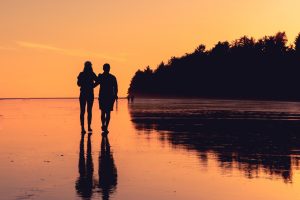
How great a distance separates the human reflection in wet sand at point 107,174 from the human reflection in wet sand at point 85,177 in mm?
156

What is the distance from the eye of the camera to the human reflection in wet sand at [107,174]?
28.2 ft

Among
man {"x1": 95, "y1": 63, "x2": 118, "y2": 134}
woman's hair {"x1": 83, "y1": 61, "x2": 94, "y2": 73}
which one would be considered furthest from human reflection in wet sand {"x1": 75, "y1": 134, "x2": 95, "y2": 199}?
woman's hair {"x1": 83, "y1": 61, "x2": 94, "y2": 73}

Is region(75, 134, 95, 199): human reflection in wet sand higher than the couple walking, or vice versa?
the couple walking

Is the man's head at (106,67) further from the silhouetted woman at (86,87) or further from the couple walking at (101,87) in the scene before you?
the silhouetted woman at (86,87)

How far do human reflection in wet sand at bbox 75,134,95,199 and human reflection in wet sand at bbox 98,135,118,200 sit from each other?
16cm

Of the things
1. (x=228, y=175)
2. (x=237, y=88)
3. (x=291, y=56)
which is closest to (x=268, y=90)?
(x=291, y=56)

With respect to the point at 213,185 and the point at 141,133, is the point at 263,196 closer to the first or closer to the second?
the point at 213,185

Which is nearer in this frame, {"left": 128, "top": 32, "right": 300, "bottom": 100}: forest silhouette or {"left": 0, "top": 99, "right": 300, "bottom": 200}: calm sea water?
{"left": 0, "top": 99, "right": 300, "bottom": 200}: calm sea water

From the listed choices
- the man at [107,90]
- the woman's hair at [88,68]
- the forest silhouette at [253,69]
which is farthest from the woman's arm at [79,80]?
the forest silhouette at [253,69]

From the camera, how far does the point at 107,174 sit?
10289mm

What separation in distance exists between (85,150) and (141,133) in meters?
6.26

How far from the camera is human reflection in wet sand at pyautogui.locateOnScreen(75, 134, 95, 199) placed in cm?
840

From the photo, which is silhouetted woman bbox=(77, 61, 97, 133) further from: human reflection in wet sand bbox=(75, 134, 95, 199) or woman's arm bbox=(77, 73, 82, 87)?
human reflection in wet sand bbox=(75, 134, 95, 199)

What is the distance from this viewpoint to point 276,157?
1334 centimetres
